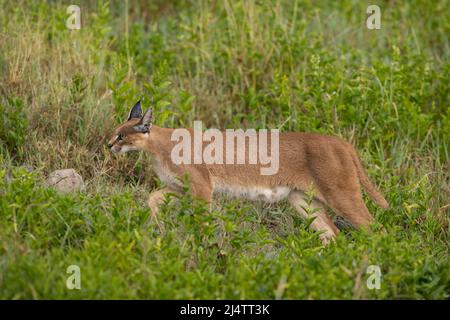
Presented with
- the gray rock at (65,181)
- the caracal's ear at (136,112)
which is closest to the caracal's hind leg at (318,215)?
the caracal's ear at (136,112)

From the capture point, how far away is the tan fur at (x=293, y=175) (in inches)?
333

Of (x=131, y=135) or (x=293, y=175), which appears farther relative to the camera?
(x=293, y=175)

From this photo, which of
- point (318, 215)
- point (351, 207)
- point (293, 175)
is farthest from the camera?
point (318, 215)

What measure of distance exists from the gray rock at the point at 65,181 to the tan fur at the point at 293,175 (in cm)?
51

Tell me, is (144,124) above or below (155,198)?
above

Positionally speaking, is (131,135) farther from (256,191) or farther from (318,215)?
(318,215)

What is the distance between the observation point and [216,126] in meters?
10.5

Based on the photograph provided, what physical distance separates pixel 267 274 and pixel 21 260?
1817mm

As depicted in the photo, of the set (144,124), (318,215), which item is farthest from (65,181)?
(318,215)

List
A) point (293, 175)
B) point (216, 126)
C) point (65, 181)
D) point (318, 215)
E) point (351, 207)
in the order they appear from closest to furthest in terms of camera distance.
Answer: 1. point (351, 207)
2. point (65, 181)
3. point (293, 175)
4. point (318, 215)
5. point (216, 126)

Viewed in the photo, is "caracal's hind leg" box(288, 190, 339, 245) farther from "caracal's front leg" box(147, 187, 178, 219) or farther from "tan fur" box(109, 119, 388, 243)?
"caracal's front leg" box(147, 187, 178, 219)

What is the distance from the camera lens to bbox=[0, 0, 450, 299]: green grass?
22.3 ft

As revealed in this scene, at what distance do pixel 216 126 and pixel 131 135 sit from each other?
2179 millimetres
